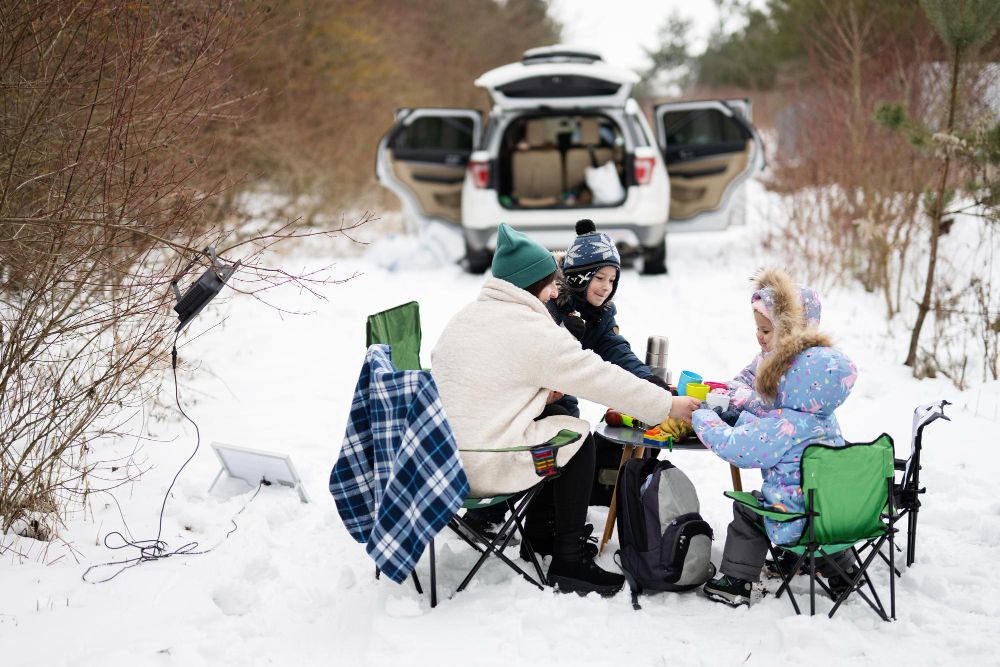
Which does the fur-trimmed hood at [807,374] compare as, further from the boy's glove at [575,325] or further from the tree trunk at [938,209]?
the tree trunk at [938,209]

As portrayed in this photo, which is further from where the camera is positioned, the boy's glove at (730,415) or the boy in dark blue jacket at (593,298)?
the boy in dark blue jacket at (593,298)

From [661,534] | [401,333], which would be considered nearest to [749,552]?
[661,534]

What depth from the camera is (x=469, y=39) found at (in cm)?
2094

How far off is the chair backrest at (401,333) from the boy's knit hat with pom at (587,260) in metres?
0.69

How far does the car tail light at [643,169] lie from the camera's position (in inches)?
296

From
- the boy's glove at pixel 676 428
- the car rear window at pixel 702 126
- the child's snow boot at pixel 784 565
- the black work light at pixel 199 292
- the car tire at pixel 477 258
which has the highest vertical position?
the car rear window at pixel 702 126

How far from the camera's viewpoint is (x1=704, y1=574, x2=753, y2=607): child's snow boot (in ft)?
9.57

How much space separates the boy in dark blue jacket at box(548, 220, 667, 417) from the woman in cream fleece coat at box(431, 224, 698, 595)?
56cm

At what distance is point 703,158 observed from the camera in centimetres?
819

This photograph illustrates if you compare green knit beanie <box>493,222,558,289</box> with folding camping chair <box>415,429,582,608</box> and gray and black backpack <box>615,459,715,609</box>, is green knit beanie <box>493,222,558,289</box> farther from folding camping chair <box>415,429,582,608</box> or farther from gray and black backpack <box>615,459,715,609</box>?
gray and black backpack <box>615,459,715,609</box>

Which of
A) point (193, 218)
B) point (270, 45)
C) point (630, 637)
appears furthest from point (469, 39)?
point (630, 637)

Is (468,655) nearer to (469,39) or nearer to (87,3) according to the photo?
(87,3)

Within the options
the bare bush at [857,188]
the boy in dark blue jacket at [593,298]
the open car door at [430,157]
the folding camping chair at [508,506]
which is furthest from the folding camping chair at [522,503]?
the open car door at [430,157]

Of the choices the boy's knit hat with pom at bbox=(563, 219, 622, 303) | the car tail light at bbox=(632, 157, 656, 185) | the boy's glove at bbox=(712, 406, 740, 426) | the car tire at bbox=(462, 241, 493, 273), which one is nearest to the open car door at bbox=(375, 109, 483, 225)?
the car tire at bbox=(462, 241, 493, 273)
